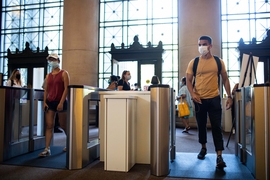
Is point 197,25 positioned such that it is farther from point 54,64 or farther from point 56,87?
point 56,87

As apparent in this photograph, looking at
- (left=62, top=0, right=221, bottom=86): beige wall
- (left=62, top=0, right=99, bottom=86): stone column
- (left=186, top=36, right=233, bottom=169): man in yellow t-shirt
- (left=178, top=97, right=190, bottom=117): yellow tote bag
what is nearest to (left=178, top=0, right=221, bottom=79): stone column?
(left=62, top=0, right=221, bottom=86): beige wall

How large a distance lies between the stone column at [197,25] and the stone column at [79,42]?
331 cm

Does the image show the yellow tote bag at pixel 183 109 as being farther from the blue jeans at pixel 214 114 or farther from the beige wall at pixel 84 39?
the blue jeans at pixel 214 114

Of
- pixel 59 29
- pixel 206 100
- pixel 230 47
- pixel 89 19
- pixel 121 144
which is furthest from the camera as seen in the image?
pixel 59 29

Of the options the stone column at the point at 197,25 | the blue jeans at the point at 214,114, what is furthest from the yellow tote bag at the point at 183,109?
the blue jeans at the point at 214,114

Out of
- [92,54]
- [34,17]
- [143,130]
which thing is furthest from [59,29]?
[143,130]

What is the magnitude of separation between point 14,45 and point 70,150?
9068 millimetres

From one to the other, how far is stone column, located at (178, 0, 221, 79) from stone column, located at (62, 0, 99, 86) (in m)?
3.31

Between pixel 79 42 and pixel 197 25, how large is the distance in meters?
4.10

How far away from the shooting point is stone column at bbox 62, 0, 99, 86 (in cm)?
886

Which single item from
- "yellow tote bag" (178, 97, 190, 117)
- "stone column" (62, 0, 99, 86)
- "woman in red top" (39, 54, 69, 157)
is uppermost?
"stone column" (62, 0, 99, 86)

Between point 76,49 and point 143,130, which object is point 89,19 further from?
point 143,130

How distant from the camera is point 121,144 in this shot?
2.94 metres

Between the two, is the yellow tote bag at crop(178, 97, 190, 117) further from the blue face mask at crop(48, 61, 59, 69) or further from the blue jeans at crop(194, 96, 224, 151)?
the blue face mask at crop(48, 61, 59, 69)
